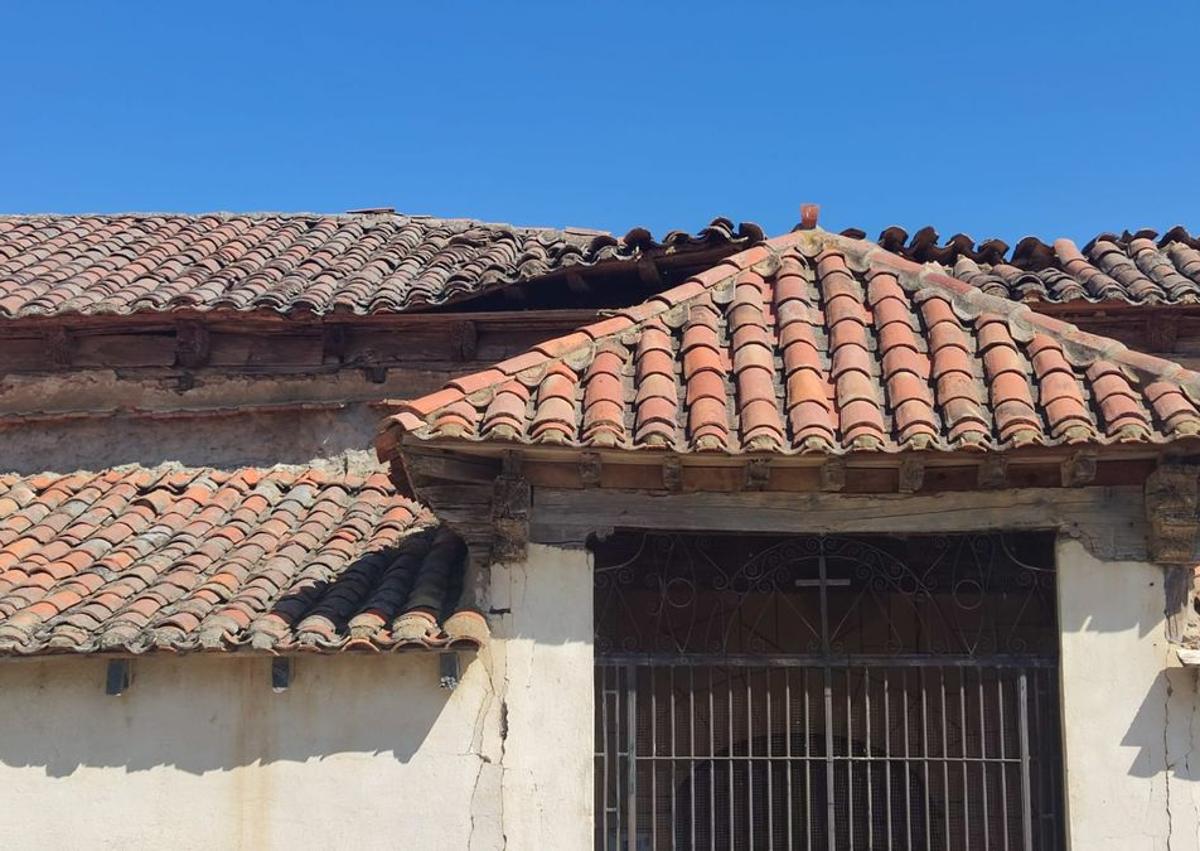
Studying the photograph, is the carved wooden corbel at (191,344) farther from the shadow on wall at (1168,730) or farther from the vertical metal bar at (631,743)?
the shadow on wall at (1168,730)

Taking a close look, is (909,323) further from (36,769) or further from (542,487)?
(36,769)

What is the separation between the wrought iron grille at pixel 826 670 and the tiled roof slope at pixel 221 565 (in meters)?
1.00

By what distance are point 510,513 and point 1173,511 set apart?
9.68 feet

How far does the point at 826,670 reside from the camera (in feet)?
21.4

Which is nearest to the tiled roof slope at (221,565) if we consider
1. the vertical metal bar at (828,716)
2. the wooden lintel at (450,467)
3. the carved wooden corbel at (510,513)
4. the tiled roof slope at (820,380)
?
the carved wooden corbel at (510,513)

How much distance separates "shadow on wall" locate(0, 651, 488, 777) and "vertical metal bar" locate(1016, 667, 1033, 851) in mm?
2476

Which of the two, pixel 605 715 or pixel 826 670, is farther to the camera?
pixel 605 715

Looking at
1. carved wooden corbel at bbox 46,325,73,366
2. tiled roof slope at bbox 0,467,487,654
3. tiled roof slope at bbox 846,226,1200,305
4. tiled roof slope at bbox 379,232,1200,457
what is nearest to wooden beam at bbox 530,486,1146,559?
tiled roof slope at bbox 379,232,1200,457

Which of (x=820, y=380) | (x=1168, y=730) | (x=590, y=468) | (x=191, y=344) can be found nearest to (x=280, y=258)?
(x=191, y=344)

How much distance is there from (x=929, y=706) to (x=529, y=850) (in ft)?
12.2

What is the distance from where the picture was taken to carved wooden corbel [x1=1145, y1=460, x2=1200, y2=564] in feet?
20.0

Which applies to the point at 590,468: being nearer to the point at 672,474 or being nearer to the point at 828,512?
the point at 672,474

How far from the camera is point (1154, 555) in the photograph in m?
6.29

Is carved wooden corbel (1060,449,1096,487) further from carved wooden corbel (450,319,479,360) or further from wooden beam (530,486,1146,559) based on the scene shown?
carved wooden corbel (450,319,479,360)
